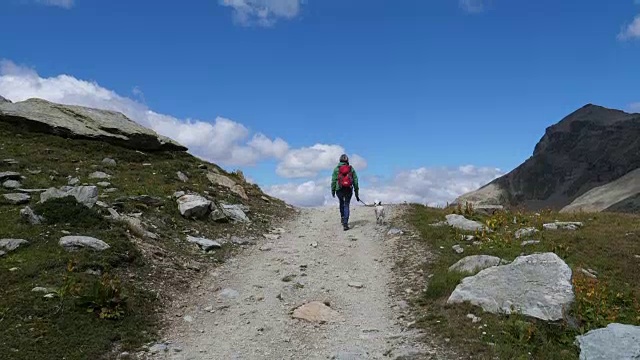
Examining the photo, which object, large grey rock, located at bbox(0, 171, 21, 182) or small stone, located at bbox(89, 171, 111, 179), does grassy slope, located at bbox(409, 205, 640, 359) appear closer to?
small stone, located at bbox(89, 171, 111, 179)

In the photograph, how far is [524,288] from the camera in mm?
11391

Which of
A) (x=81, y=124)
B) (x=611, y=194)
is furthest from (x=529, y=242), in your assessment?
(x=611, y=194)

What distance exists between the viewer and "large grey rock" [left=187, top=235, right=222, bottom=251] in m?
17.4

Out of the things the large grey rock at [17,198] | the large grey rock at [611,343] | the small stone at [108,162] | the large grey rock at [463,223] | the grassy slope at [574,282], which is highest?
the small stone at [108,162]

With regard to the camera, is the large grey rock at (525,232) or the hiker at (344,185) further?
the hiker at (344,185)

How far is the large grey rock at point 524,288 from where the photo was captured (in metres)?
10.8

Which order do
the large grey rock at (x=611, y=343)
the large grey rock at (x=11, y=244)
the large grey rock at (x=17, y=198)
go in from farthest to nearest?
the large grey rock at (x=17, y=198) < the large grey rock at (x=11, y=244) < the large grey rock at (x=611, y=343)

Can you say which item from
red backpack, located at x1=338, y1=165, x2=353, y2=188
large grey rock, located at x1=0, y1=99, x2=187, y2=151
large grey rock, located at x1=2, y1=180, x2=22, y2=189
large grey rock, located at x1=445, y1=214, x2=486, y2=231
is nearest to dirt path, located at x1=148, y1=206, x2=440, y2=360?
large grey rock, located at x1=445, y1=214, x2=486, y2=231

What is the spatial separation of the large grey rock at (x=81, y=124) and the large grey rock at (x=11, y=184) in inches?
357

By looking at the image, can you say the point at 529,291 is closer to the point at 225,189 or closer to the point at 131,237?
the point at 131,237

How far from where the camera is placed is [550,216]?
2300 centimetres

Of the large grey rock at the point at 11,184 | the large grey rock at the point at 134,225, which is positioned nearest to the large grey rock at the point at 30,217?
the large grey rock at the point at 134,225

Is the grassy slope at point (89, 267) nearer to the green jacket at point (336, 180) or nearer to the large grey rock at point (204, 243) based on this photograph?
the large grey rock at point (204, 243)

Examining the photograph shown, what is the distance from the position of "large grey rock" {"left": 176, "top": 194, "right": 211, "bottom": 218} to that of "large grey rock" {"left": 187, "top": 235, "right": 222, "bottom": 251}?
210 cm
